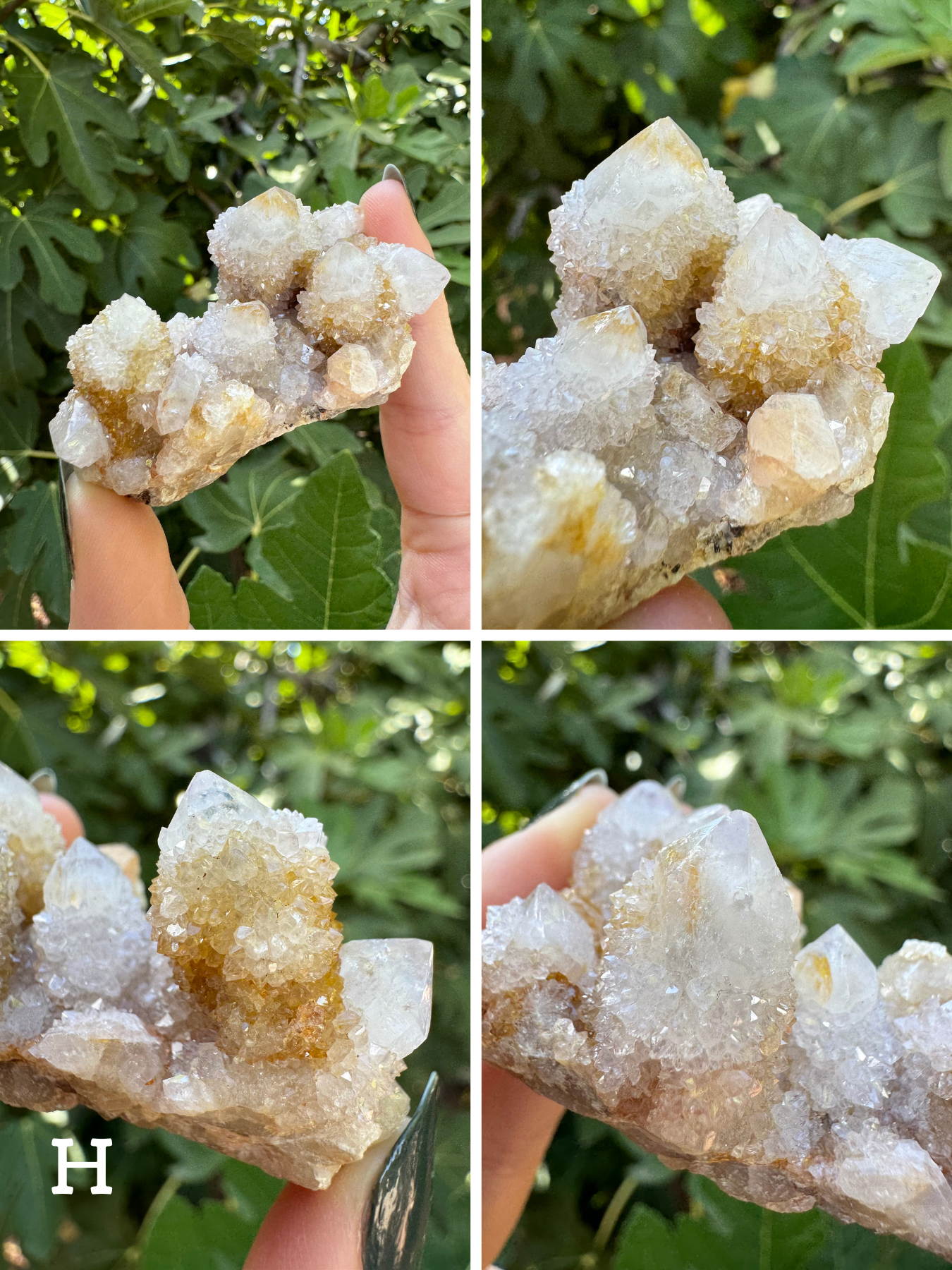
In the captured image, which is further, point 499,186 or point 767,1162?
point 499,186

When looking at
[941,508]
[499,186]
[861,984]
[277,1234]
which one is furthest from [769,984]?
[499,186]

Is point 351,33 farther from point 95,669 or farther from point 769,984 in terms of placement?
point 769,984

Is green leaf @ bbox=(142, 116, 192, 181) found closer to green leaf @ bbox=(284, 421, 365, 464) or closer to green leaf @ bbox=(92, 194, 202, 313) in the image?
green leaf @ bbox=(92, 194, 202, 313)

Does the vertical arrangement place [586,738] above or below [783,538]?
below

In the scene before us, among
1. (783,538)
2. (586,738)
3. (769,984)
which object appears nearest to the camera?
(769,984)

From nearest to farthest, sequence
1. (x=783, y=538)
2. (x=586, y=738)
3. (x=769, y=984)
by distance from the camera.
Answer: (x=769, y=984) → (x=783, y=538) → (x=586, y=738)

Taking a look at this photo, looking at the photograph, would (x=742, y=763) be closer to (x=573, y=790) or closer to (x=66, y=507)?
(x=573, y=790)

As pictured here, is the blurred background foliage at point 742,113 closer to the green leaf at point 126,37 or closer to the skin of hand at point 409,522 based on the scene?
the skin of hand at point 409,522

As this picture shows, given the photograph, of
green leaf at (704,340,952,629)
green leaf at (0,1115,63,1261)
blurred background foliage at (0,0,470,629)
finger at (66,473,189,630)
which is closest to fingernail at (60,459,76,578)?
finger at (66,473,189,630)
